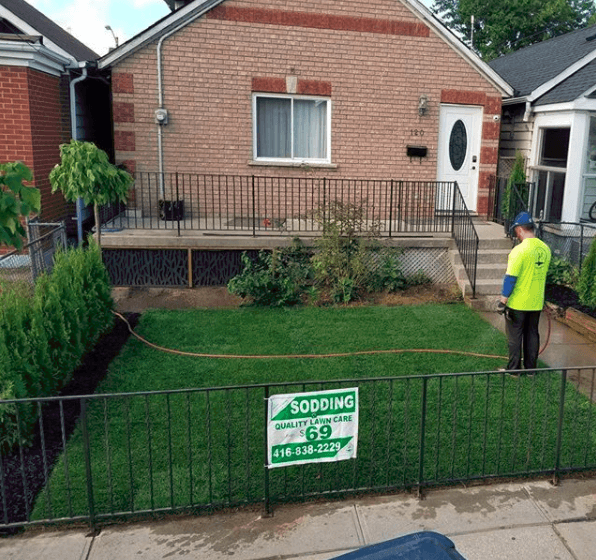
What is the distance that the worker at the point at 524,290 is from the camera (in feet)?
21.4

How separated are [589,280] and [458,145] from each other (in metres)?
5.27

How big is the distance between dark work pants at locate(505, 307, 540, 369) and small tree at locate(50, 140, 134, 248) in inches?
223

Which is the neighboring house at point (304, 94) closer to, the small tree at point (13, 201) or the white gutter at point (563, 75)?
the white gutter at point (563, 75)

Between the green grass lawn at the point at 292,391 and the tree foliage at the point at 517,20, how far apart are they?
32.2 m

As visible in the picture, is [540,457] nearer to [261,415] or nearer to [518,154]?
[261,415]

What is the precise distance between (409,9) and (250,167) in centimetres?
442

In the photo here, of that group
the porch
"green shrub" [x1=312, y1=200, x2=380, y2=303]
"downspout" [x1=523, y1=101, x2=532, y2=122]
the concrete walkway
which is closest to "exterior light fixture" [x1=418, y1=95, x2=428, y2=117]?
the porch

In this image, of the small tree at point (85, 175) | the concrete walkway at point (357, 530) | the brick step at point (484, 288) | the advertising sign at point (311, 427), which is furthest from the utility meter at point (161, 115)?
the concrete walkway at point (357, 530)

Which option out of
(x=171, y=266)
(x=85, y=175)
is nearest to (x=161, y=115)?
(x=171, y=266)

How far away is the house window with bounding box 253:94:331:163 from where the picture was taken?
1234 centimetres

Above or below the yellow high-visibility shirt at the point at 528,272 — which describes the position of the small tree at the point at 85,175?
above

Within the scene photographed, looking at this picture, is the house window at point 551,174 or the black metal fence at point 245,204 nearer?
the black metal fence at point 245,204

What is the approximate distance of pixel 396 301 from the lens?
32.7 ft

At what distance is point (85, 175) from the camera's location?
848 centimetres
